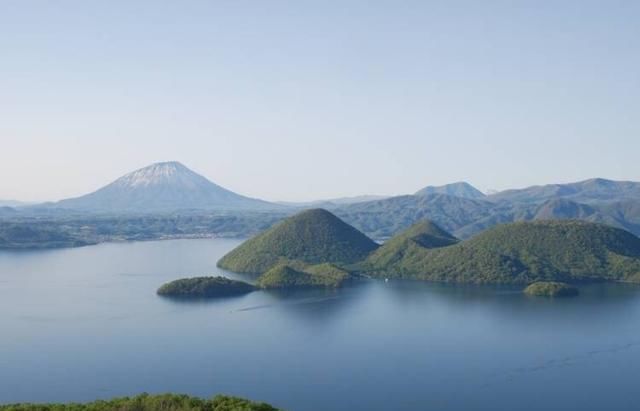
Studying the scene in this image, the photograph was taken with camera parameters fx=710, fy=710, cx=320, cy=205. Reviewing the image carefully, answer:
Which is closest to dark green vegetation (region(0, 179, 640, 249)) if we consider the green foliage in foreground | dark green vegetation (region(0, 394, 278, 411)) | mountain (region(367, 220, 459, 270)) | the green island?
mountain (region(367, 220, 459, 270))

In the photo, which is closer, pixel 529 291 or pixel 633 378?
pixel 633 378

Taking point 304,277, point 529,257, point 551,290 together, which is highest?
point 529,257

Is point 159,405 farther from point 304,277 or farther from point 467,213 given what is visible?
point 467,213

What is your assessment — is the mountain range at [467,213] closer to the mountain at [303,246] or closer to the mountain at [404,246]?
the mountain at [404,246]

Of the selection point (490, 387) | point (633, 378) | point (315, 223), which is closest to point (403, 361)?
point (490, 387)

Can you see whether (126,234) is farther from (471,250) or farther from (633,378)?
(633,378)

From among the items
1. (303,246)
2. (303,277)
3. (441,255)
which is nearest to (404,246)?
(441,255)
